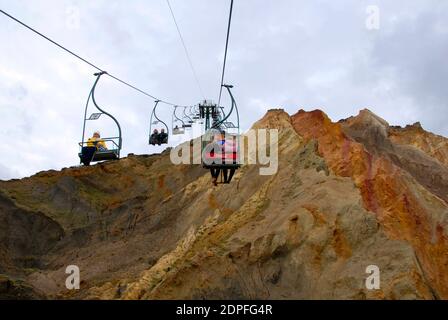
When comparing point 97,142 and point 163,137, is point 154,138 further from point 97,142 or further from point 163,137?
point 97,142

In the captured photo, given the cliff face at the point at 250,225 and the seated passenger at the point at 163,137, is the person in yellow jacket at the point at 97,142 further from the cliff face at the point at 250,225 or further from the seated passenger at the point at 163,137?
the seated passenger at the point at 163,137

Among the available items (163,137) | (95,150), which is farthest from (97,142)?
(163,137)

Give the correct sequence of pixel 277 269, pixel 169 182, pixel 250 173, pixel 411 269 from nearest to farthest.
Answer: pixel 411 269, pixel 277 269, pixel 250 173, pixel 169 182

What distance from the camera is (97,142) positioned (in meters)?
19.7

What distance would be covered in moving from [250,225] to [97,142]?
5958mm

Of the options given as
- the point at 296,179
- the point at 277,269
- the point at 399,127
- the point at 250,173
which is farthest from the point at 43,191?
the point at 399,127

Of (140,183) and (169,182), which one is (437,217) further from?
(140,183)

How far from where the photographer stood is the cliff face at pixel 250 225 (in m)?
18.3

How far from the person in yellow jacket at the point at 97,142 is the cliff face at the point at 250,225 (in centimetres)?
462

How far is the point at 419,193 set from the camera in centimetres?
2294

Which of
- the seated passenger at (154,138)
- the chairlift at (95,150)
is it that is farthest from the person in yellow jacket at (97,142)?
the seated passenger at (154,138)

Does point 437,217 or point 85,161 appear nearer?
point 85,161
